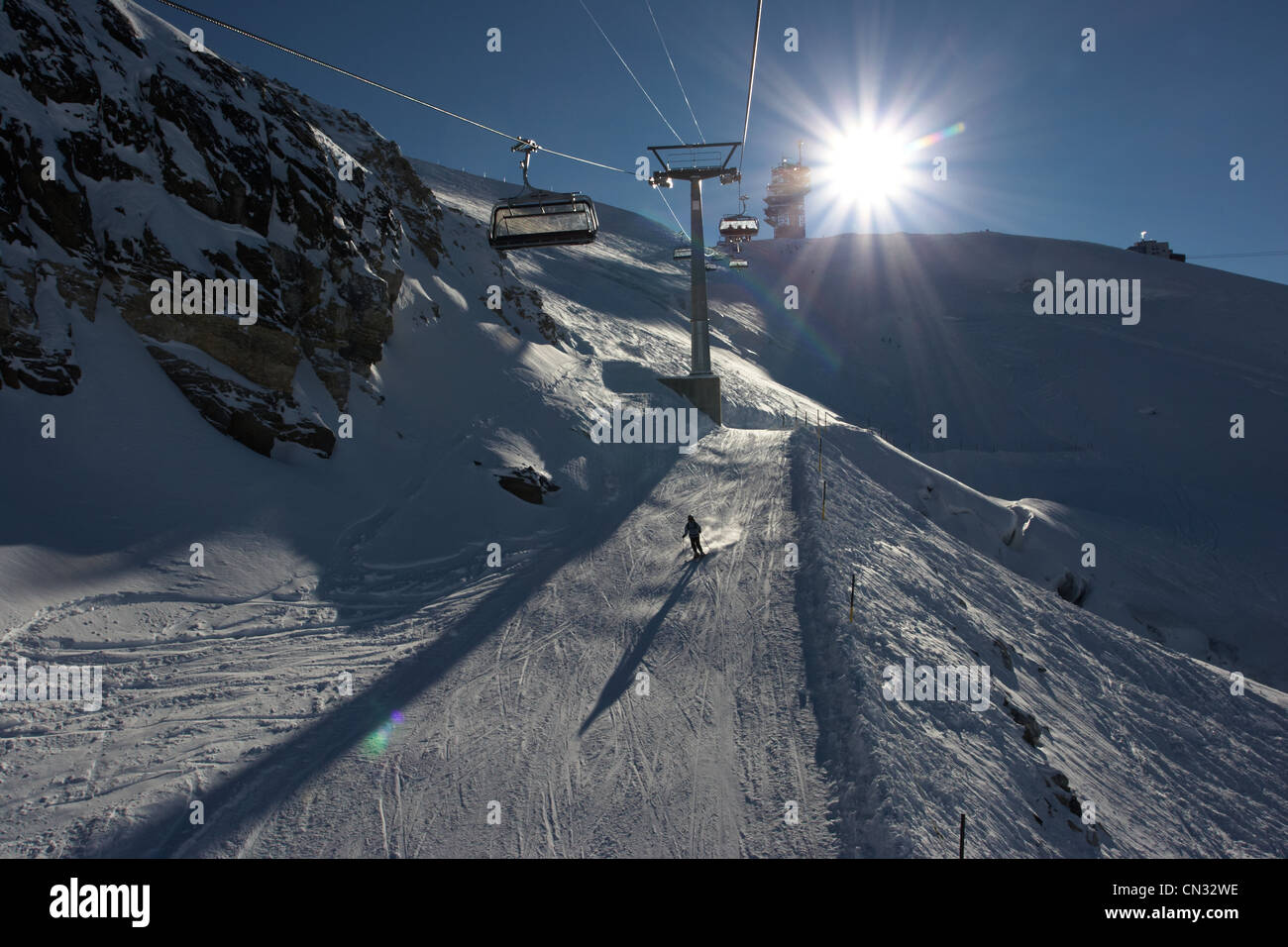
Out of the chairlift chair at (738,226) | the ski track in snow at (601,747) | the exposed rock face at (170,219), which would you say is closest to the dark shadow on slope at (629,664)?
the ski track in snow at (601,747)

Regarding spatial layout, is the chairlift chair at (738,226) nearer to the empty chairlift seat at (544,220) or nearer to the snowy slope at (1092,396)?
the snowy slope at (1092,396)

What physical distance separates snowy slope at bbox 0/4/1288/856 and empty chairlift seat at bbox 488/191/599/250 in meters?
6.94

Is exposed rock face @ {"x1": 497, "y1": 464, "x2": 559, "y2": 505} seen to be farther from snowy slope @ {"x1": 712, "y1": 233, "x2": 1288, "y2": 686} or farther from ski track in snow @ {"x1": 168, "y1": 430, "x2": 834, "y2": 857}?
snowy slope @ {"x1": 712, "y1": 233, "x2": 1288, "y2": 686}

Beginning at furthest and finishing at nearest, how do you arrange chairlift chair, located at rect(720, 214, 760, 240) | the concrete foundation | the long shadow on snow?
1. chairlift chair, located at rect(720, 214, 760, 240)
2. the concrete foundation
3. the long shadow on snow

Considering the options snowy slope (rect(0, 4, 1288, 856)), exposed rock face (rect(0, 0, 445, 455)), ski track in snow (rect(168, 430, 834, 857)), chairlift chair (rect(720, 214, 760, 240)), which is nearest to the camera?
ski track in snow (rect(168, 430, 834, 857))

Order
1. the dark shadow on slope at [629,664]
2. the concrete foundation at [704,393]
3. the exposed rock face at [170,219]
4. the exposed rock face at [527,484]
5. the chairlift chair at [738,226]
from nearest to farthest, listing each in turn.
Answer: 1. the dark shadow on slope at [629,664]
2. the exposed rock face at [170,219]
3. the exposed rock face at [527,484]
4. the concrete foundation at [704,393]
5. the chairlift chair at [738,226]

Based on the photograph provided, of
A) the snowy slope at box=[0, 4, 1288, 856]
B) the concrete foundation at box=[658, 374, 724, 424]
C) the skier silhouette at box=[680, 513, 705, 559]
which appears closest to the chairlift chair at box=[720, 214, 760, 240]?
the concrete foundation at box=[658, 374, 724, 424]

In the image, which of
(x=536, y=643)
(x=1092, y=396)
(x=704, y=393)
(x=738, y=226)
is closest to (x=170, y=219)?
(x=536, y=643)

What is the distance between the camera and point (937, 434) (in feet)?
141

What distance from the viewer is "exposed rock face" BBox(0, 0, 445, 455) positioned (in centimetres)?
1315

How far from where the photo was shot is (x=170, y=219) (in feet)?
49.9

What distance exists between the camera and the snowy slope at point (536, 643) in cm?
652

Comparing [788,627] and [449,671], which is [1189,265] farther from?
[449,671]

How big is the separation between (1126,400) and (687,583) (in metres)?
47.0
